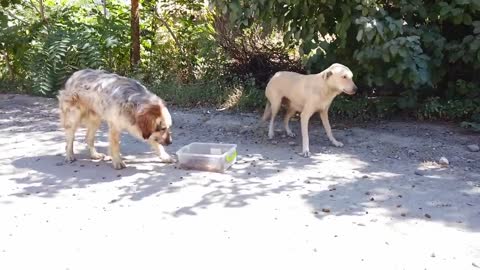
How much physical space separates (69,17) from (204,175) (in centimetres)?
761

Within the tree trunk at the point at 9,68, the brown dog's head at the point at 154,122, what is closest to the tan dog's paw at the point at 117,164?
the brown dog's head at the point at 154,122

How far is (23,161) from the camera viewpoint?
6.54m

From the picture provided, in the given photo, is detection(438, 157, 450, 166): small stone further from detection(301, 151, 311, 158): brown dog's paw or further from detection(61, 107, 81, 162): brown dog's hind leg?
detection(61, 107, 81, 162): brown dog's hind leg

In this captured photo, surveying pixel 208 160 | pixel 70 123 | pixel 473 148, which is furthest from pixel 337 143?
pixel 70 123

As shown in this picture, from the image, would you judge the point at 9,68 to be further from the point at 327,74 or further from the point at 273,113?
the point at 327,74

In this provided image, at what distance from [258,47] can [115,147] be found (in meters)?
4.60

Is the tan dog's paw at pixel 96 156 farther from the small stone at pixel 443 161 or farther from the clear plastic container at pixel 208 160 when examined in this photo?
the small stone at pixel 443 161

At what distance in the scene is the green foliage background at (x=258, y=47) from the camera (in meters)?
7.41

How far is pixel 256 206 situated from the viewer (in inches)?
195

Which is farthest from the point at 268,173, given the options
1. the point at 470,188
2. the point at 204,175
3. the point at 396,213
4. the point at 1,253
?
the point at 1,253

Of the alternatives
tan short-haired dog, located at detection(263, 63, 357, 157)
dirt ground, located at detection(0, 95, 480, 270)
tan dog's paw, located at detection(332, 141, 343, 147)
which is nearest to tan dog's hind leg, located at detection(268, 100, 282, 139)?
tan short-haired dog, located at detection(263, 63, 357, 157)

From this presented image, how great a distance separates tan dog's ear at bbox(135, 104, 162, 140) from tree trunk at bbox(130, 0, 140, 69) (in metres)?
5.93

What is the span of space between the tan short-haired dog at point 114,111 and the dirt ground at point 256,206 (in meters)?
0.31

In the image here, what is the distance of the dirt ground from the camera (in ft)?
12.9
